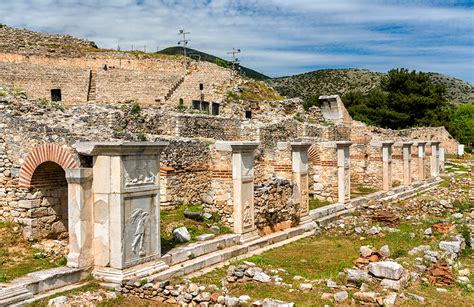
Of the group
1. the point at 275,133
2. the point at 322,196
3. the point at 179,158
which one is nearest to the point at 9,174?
the point at 179,158

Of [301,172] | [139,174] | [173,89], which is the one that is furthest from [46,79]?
[139,174]

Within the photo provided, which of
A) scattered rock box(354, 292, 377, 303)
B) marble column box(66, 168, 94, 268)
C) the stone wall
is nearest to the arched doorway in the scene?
marble column box(66, 168, 94, 268)

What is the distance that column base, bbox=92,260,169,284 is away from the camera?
7133 millimetres

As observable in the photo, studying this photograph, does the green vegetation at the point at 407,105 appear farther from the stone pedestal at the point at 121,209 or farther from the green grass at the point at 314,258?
the stone pedestal at the point at 121,209

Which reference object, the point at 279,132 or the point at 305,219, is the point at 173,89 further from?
the point at 305,219

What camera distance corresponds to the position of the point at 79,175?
23.6 feet

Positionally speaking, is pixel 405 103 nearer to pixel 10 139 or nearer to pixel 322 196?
pixel 322 196

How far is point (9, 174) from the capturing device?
9102 millimetres

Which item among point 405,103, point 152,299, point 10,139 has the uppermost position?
point 405,103

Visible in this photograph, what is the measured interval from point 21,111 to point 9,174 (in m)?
2.42

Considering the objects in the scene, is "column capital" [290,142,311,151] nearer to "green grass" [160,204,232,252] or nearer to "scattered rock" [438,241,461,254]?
"green grass" [160,204,232,252]

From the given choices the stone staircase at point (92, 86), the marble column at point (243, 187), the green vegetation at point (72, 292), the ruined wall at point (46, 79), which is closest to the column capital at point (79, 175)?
the green vegetation at point (72, 292)

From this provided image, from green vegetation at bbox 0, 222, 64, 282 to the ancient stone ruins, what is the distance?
0.71 feet

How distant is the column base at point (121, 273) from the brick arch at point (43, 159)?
5.21 feet
